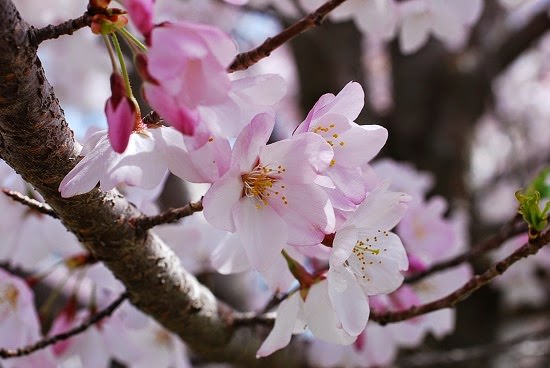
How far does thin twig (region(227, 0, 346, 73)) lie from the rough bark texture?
18cm

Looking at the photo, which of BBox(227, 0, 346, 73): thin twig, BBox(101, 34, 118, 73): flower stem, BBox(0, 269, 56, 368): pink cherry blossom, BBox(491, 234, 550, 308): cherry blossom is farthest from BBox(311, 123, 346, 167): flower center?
BBox(491, 234, 550, 308): cherry blossom

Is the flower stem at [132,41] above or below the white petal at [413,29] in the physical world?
above

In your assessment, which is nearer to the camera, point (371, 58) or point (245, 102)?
point (245, 102)

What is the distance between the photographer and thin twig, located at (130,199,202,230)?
70 cm

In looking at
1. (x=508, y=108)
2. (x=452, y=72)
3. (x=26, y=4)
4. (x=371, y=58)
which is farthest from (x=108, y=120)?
(x=508, y=108)

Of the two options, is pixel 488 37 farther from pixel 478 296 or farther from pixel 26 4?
pixel 26 4

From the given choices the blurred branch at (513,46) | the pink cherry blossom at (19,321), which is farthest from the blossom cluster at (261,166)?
the blurred branch at (513,46)

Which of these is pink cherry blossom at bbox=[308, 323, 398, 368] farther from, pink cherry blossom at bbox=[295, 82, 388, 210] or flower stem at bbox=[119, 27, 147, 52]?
flower stem at bbox=[119, 27, 147, 52]

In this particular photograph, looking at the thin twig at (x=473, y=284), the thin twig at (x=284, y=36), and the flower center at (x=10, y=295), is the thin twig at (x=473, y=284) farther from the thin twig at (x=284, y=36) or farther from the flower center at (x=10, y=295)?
the flower center at (x=10, y=295)

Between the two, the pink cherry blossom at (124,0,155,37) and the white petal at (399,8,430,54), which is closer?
the pink cherry blossom at (124,0,155,37)

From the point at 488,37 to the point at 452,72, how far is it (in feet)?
0.71

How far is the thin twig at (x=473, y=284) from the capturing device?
764 millimetres

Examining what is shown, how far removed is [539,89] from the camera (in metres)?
5.58

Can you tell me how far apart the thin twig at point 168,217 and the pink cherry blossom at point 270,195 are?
43mm
